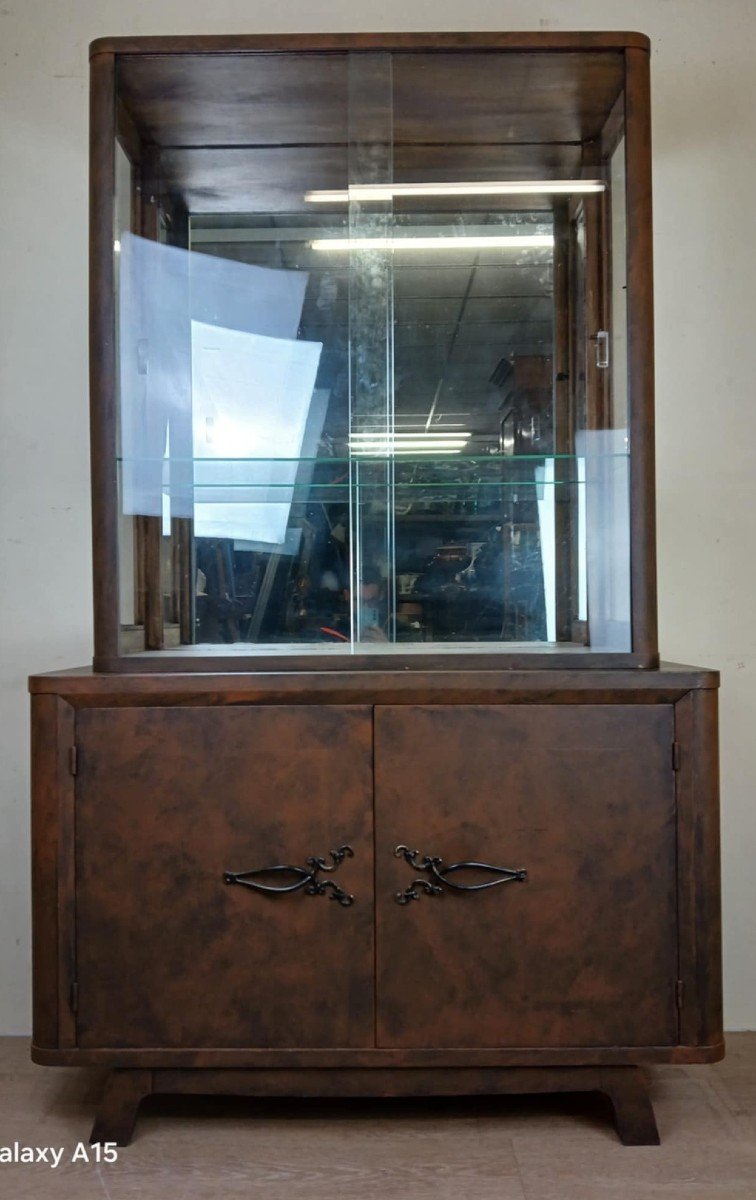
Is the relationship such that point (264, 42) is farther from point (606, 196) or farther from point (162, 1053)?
point (162, 1053)

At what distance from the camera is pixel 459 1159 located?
1453mm

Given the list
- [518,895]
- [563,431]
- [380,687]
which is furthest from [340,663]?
[563,431]

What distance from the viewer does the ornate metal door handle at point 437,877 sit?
A: 4.70 feet

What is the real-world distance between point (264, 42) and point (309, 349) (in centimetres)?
44

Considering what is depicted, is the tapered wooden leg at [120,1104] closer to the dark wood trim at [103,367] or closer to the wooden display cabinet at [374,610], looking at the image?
the wooden display cabinet at [374,610]

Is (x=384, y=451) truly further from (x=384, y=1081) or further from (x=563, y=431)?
(x=384, y=1081)

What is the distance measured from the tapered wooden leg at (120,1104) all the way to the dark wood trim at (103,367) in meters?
0.60

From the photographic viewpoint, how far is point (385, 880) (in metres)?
1.44

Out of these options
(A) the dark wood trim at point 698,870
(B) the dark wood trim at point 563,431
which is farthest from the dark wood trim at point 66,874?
(A) the dark wood trim at point 698,870

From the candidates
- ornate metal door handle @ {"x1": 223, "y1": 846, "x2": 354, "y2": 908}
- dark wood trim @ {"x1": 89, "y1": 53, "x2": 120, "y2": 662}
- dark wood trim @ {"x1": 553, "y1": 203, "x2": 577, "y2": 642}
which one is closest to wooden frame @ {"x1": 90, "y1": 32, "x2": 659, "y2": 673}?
dark wood trim @ {"x1": 89, "y1": 53, "x2": 120, "y2": 662}

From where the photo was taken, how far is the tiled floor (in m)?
1.38

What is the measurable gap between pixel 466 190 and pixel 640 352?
0.41 meters

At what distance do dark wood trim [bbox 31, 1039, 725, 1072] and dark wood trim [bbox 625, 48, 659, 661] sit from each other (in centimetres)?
57

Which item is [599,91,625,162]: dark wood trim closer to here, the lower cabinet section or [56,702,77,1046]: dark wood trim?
the lower cabinet section
